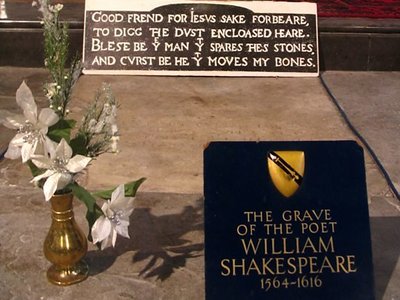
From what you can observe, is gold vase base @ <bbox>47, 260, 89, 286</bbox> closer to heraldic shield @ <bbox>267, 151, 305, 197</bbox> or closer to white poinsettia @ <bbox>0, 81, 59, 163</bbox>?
A: white poinsettia @ <bbox>0, 81, 59, 163</bbox>

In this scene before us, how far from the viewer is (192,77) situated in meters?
6.48

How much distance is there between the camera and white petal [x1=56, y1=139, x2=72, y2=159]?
8.82 ft

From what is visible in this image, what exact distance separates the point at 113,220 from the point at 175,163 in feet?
6.28

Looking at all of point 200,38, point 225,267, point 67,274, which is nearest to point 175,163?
point 67,274

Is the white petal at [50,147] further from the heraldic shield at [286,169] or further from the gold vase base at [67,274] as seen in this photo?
the heraldic shield at [286,169]

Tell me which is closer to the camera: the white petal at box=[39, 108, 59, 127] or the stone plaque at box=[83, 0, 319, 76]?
the white petal at box=[39, 108, 59, 127]

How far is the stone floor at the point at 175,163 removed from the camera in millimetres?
3232

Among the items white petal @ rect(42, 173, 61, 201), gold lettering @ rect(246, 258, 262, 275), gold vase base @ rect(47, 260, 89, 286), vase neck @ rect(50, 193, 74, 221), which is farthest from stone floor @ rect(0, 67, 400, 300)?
white petal @ rect(42, 173, 61, 201)

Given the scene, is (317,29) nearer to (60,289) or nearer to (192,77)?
(192,77)

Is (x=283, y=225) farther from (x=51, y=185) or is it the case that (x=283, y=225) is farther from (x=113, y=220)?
(x=51, y=185)

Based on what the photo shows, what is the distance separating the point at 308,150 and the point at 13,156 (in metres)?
1.15

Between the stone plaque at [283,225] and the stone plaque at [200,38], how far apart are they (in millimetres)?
3745

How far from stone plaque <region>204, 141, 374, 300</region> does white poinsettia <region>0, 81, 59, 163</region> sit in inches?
24.5

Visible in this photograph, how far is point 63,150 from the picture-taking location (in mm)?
2703
